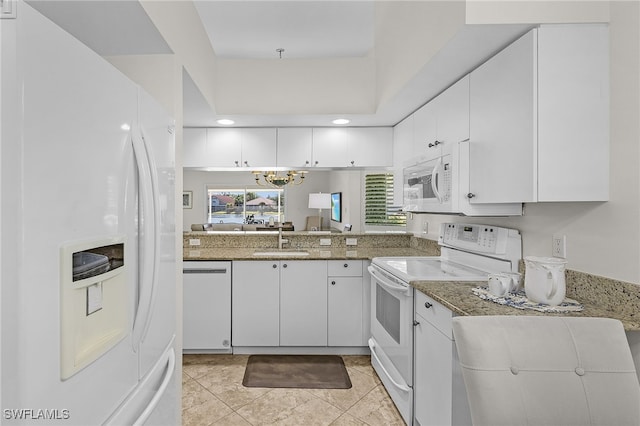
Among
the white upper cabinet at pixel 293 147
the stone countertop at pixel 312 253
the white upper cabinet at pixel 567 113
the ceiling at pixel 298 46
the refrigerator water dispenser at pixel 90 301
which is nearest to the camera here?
the refrigerator water dispenser at pixel 90 301

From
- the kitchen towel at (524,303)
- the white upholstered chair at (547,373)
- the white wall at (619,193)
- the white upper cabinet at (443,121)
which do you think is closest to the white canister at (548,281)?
the kitchen towel at (524,303)

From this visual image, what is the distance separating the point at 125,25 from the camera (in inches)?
59.4

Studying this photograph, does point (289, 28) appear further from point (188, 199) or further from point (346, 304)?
point (188, 199)

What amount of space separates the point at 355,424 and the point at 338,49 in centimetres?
305

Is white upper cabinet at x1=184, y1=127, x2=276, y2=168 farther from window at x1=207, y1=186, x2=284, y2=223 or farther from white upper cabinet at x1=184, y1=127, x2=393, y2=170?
window at x1=207, y1=186, x2=284, y2=223

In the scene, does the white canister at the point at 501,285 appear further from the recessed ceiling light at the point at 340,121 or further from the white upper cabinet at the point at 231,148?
the white upper cabinet at the point at 231,148

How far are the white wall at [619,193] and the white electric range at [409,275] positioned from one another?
407 millimetres

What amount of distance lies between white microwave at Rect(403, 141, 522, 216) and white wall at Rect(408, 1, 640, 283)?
0.37m

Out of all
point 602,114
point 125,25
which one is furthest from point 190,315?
point 602,114

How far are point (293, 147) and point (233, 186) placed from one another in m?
5.02

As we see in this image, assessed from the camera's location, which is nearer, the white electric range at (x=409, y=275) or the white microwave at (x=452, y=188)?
the white microwave at (x=452, y=188)

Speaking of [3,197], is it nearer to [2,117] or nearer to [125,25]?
[2,117]

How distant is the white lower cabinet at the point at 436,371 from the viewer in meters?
1.61

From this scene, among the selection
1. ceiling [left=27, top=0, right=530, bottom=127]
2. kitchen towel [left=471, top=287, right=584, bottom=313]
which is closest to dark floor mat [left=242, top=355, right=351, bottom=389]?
kitchen towel [left=471, top=287, right=584, bottom=313]
